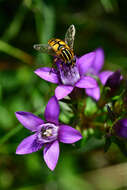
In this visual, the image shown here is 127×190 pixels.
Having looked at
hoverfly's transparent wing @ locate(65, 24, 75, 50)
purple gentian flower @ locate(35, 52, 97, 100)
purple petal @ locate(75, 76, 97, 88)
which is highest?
hoverfly's transparent wing @ locate(65, 24, 75, 50)

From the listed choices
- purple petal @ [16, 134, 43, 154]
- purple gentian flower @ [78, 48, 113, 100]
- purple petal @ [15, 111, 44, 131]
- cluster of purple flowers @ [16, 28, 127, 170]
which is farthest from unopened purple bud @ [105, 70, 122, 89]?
purple petal @ [16, 134, 43, 154]

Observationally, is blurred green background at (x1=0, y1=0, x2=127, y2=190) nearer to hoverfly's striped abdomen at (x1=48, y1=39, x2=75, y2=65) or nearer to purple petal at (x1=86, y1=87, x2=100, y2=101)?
purple petal at (x1=86, y1=87, x2=100, y2=101)

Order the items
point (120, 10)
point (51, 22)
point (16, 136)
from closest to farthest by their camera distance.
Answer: point (16, 136) < point (51, 22) < point (120, 10)

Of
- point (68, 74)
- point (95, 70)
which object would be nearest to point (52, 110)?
point (68, 74)

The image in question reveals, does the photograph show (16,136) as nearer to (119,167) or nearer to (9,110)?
(9,110)

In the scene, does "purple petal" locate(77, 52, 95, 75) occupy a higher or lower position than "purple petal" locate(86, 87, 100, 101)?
higher

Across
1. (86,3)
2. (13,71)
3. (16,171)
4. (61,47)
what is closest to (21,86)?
(13,71)
